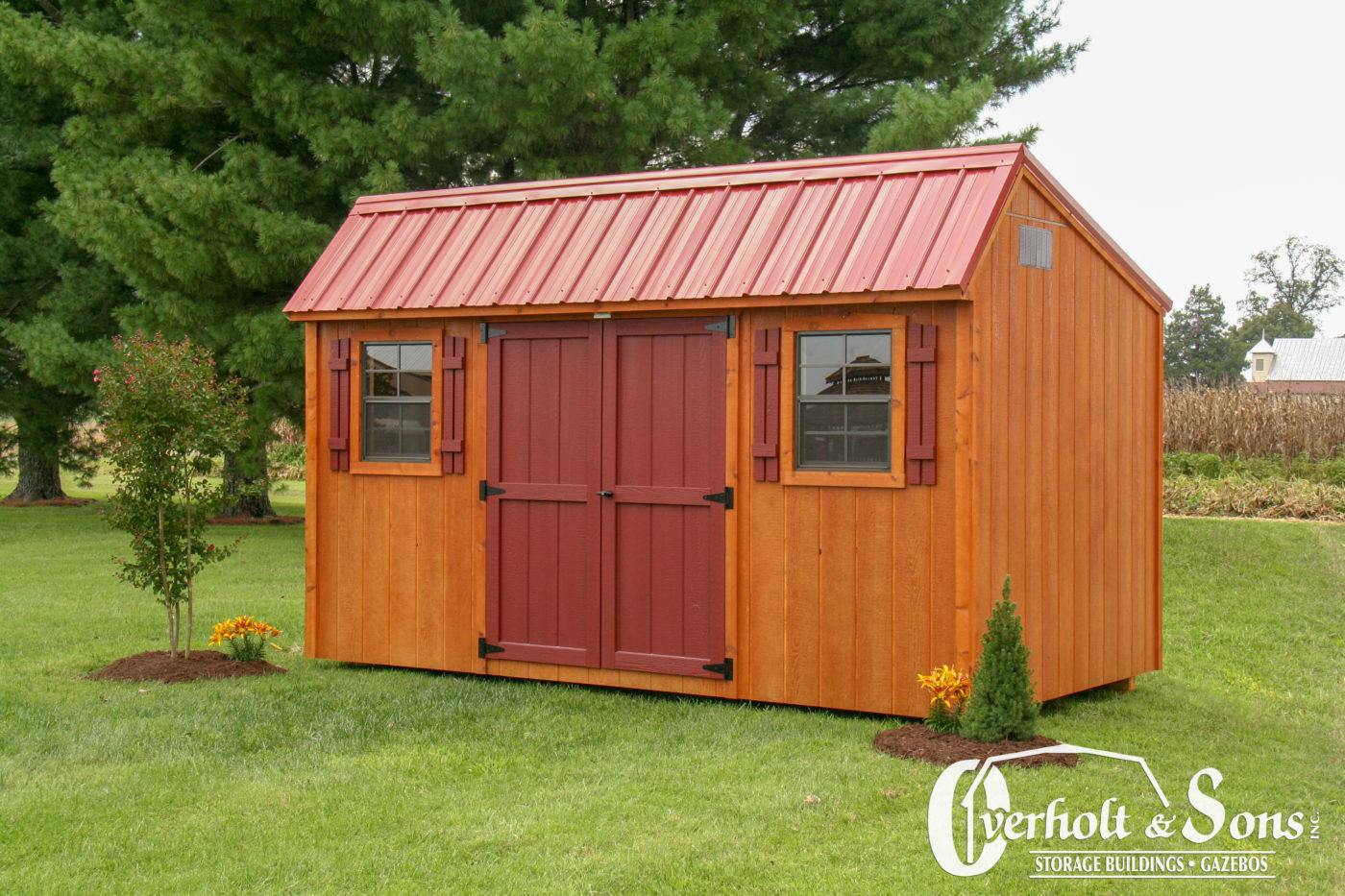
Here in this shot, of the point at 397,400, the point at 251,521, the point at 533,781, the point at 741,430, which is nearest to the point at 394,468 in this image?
the point at 397,400

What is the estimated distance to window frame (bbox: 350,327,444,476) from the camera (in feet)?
28.8

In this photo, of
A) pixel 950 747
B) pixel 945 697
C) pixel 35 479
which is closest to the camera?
pixel 950 747

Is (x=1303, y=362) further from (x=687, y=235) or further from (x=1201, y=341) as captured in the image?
(x=687, y=235)

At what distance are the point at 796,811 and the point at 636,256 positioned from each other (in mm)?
3764

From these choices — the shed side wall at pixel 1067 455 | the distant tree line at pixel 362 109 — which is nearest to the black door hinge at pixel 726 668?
the shed side wall at pixel 1067 455

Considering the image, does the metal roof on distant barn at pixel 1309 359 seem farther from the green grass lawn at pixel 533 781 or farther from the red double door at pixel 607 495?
the red double door at pixel 607 495

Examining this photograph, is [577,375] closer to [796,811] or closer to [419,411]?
[419,411]

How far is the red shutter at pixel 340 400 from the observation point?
9.06 meters

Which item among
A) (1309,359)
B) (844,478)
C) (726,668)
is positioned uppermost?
(1309,359)

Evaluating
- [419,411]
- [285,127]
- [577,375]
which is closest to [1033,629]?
[577,375]

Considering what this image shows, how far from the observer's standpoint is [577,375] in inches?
329

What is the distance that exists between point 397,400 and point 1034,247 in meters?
4.12

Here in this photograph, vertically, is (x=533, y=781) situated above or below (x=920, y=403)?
below

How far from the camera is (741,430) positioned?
7812 mm
